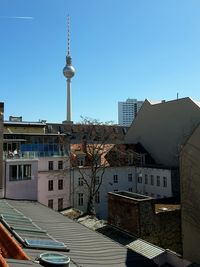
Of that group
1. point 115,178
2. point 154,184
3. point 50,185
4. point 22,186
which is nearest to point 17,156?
point 22,186

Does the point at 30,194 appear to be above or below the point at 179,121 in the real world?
below

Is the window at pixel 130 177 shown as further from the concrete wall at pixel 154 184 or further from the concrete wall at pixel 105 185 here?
the concrete wall at pixel 154 184

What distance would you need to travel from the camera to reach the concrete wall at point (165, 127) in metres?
44.6

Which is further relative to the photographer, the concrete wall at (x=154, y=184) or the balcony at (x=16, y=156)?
the concrete wall at (x=154, y=184)

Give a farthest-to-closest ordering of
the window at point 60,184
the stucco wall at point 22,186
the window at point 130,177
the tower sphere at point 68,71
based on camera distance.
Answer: the tower sphere at point 68,71, the window at point 130,177, the window at point 60,184, the stucco wall at point 22,186

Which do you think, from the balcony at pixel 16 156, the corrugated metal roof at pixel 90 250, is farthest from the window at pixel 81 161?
the corrugated metal roof at pixel 90 250

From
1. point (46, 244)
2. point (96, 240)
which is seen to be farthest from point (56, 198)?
point (46, 244)

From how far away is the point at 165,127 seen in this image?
159 ft

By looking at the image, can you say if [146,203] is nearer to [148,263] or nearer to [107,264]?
[148,263]

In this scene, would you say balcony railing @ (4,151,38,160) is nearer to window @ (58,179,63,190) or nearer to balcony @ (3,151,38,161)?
balcony @ (3,151,38,161)

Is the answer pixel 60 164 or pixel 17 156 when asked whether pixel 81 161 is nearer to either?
pixel 60 164

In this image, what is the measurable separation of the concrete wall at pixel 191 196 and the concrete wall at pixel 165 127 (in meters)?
23.6

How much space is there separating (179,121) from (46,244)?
37642 millimetres

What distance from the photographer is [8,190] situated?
102 feet
